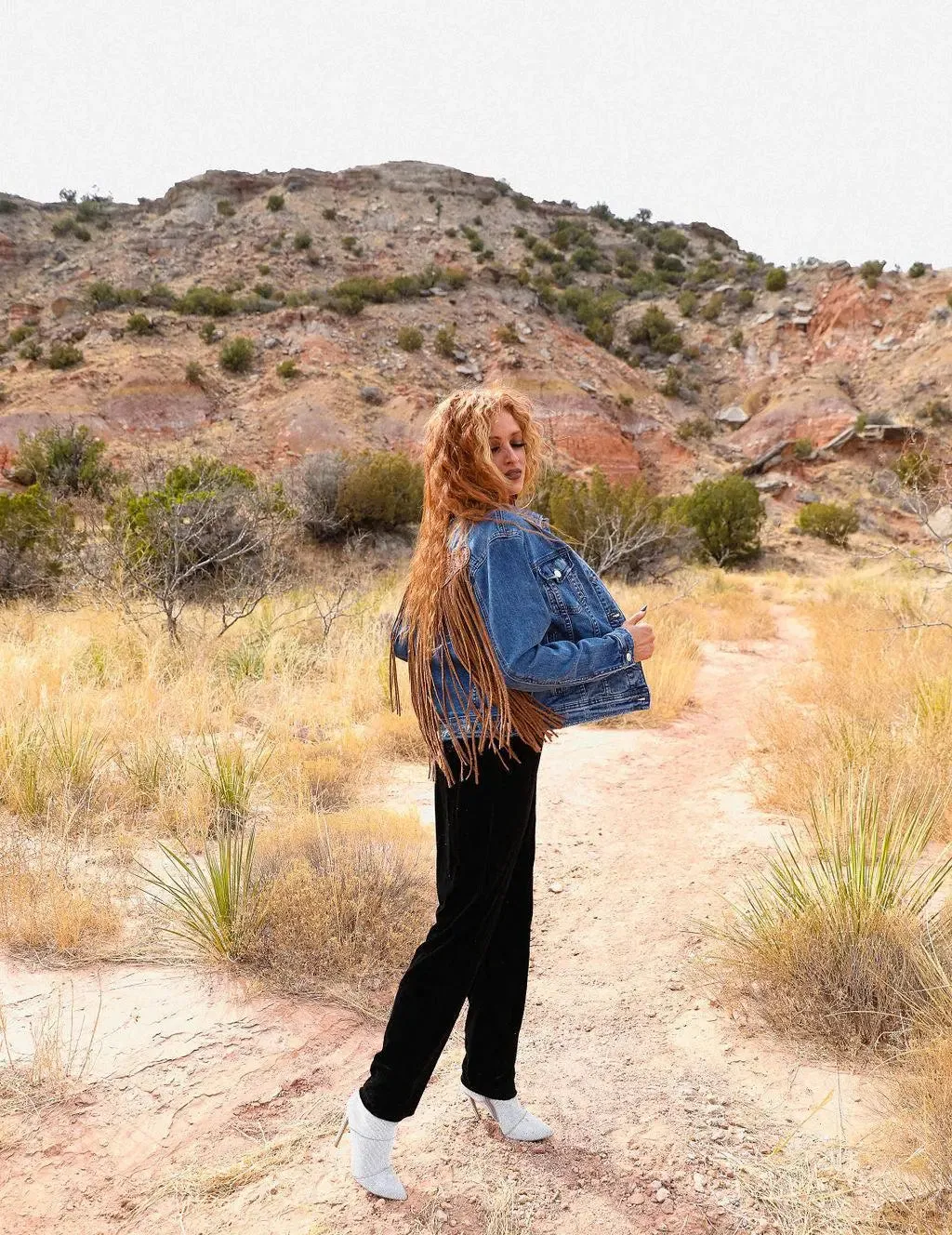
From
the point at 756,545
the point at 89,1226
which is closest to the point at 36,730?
the point at 89,1226

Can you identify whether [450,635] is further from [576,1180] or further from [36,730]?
[36,730]

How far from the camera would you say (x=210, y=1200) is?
1.96 metres

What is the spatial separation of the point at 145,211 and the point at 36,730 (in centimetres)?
4690

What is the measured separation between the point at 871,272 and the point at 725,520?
60.8 feet

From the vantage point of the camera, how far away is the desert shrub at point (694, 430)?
97.8 ft

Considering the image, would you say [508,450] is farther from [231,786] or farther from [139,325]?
[139,325]

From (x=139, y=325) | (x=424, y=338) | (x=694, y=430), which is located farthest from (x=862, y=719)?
(x=139, y=325)

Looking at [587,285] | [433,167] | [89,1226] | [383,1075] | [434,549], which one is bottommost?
[89,1226]

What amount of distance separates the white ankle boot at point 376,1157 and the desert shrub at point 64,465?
1803cm

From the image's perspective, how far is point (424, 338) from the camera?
29.6 metres

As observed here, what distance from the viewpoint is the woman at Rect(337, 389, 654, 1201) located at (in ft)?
5.90

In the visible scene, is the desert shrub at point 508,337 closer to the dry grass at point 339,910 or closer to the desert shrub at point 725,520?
the desert shrub at point 725,520

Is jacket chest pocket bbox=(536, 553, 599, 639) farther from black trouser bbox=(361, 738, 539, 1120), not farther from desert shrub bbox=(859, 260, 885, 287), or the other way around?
desert shrub bbox=(859, 260, 885, 287)

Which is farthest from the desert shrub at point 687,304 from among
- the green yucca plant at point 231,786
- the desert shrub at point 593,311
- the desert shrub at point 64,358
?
the green yucca plant at point 231,786
